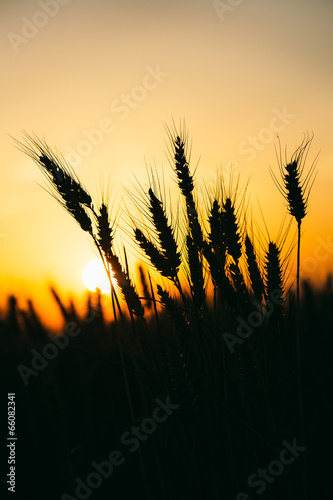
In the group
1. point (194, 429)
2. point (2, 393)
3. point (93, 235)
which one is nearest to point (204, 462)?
point (194, 429)

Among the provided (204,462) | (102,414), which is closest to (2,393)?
(102,414)

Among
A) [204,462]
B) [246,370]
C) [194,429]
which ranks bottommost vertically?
[204,462]

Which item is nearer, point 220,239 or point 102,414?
point 220,239

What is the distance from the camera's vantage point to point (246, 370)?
1471mm

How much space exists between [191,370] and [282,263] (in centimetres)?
67

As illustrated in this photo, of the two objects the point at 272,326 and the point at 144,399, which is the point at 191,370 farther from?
the point at 272,326

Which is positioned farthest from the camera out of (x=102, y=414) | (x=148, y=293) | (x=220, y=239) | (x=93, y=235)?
(x=102, y=414)

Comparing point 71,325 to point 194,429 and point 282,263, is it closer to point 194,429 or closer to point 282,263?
point 194,429

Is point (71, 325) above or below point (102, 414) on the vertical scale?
above

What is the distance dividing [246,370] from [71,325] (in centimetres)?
132

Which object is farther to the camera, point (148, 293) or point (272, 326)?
point (148, 293)

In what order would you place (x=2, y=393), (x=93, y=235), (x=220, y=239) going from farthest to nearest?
(x=2, y=393)
(x=220, y=239)
(x=93, y=235)

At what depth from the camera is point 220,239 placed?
1808mm

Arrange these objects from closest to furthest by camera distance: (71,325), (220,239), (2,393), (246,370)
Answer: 1. (246,370)
2. (220,239)
3. (71,325)
4. (2,393)
